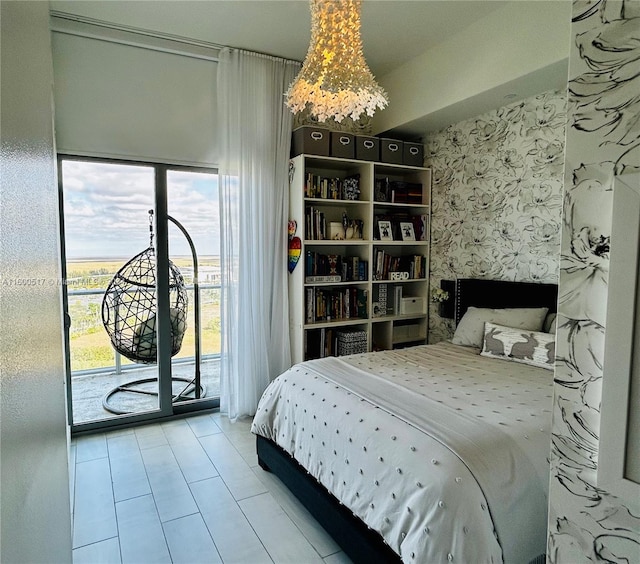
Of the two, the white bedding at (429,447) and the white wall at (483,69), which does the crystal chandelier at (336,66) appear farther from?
the white bedding at (429,447)

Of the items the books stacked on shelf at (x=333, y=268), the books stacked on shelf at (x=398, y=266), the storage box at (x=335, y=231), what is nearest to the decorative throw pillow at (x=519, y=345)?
the books stacked on shelf at (x=398, y=266)

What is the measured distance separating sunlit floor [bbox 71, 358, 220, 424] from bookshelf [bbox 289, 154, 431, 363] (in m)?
0.85

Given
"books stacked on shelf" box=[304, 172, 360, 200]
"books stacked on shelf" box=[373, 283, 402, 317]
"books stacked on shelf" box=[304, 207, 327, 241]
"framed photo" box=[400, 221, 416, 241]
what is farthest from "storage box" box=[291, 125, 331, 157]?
"books stacked on shelf" box=[373, 283, 402, 317]

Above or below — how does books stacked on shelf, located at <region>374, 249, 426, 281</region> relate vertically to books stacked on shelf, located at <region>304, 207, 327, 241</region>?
below

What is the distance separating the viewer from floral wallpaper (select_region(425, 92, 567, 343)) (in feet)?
9.97

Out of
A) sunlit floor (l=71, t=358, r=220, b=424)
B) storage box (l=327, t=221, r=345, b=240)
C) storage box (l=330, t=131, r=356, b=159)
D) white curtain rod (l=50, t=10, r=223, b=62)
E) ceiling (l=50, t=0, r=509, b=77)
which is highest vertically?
ceiling (l=50, t=0, r=509, b=77)

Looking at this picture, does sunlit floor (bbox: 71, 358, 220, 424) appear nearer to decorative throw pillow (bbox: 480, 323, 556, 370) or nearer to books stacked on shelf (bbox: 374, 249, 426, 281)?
books stacked on shelf (bbox: 374, 249, 426, 281)

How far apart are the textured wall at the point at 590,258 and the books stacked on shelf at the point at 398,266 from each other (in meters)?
3.16

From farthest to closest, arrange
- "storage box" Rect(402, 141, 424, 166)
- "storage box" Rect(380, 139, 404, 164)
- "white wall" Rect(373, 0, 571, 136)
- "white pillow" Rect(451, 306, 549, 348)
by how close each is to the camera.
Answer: "storage box" Rect(402, 141, 424, 166) < "storage box" Rect(380, 139, 404, 164) < "white pillow" Rect(451, 306, 549, 348) < "white wall" Rect(373, 0, 571, 136)

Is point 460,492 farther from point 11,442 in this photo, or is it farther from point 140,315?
point 140,315

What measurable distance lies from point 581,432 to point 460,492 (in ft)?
2.92

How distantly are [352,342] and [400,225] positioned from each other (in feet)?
4.03

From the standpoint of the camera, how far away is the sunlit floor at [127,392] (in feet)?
11.2

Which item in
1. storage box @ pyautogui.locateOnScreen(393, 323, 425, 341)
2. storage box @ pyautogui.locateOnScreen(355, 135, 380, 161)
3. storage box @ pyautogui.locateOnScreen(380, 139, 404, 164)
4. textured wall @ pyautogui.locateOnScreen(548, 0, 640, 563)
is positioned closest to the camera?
textured wall @ pyautogui.locateOnScreen(548, 0, 640, 563)
